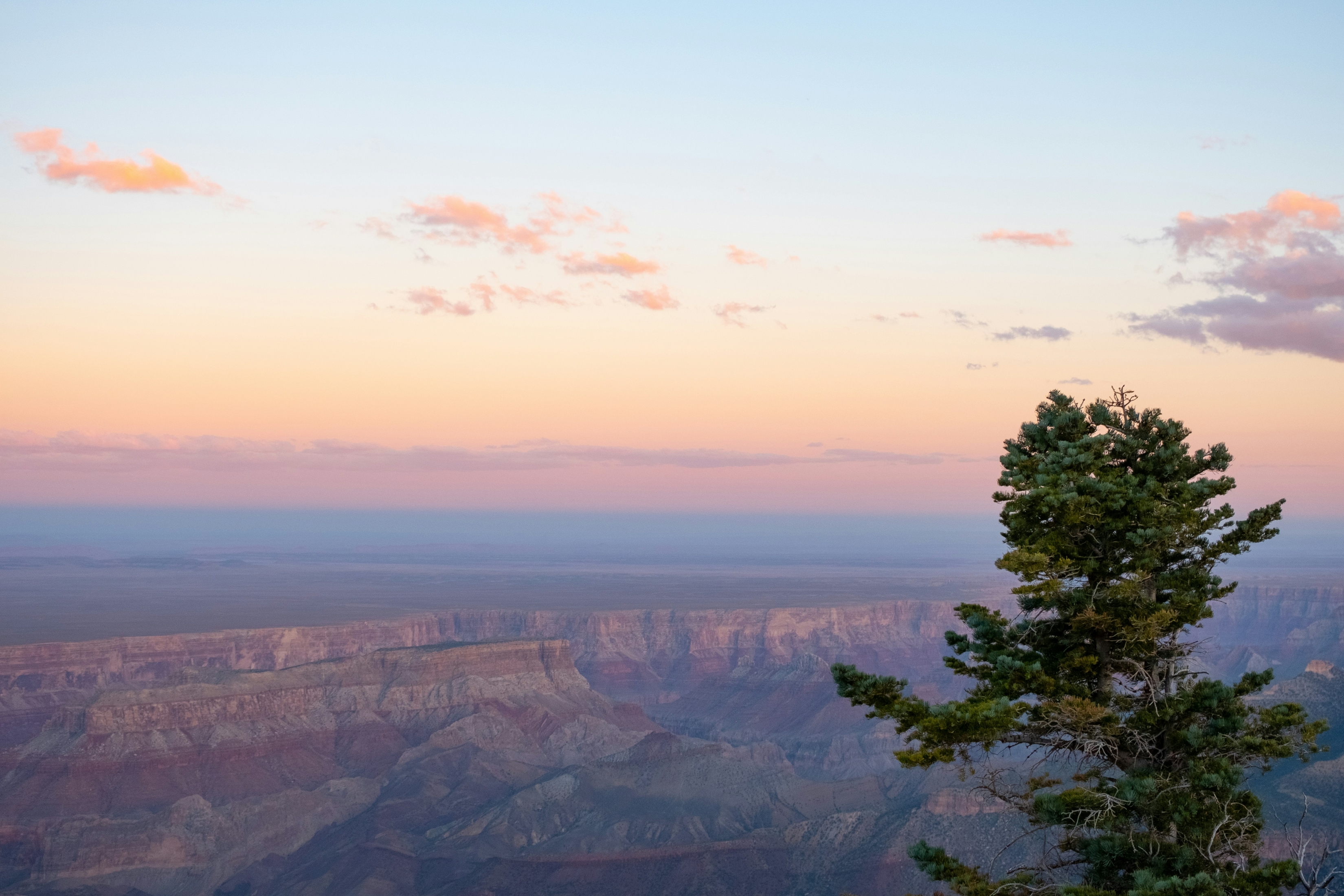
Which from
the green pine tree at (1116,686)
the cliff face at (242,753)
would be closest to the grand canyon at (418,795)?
the cliff face at (242,753)

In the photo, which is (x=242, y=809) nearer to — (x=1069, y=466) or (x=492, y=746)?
(x=492, y=746)

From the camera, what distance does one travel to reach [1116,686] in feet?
78.4

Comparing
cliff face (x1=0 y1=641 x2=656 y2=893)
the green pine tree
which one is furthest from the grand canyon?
the green pine tree

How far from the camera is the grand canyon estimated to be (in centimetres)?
11025

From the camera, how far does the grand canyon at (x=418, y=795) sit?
110250mm

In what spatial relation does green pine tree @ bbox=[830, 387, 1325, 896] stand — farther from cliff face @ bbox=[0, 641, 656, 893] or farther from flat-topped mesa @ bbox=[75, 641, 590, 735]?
flat-topped mesa @ bbox=[75, 641, 590, 735]

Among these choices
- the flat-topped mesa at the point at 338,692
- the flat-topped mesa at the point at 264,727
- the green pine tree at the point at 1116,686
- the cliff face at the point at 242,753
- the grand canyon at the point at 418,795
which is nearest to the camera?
the green pine tree at the point at 1116,686

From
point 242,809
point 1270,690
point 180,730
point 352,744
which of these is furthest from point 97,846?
point 1270,690

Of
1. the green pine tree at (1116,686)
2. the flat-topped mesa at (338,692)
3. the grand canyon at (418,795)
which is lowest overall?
the grand canyon at (418,795)

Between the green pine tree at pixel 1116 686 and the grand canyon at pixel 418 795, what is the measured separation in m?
72.7

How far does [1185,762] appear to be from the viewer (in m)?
22.0

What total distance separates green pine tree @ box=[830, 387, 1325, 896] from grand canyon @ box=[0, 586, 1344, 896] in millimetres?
72660

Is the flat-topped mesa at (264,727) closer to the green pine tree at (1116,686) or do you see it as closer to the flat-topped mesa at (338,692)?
the flat-topped mesa at (338,692)

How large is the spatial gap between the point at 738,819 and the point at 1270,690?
6018 centimetres
